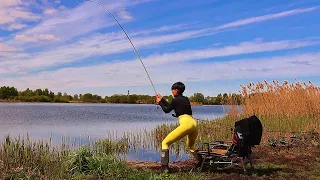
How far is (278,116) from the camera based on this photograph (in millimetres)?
17766

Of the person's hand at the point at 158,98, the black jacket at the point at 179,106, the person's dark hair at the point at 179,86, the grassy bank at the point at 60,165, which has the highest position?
the person's dark hair at the point at 179,86

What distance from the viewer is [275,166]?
9617 mm

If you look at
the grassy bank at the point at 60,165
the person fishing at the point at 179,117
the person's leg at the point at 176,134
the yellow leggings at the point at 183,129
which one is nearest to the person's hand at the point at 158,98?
the person fishing at the point at 179,117

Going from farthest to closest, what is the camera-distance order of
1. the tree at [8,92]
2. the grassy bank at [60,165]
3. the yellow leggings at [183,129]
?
the tree at [8,92], the yellow leggings at [183,129], the grassy bank at [60,165]

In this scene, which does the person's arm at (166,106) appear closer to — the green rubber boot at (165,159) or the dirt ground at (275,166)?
the green rubber boot at (165,159)

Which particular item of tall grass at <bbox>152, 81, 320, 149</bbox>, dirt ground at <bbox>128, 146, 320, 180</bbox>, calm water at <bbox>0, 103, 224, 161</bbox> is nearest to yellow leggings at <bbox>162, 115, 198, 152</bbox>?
dirt ground at <bbox>128, 146, 320, 180</bbox>

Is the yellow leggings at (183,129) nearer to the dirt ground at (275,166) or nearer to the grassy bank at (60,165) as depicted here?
the grassy bank at (60,165)

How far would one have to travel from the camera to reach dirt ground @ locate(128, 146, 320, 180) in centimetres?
848

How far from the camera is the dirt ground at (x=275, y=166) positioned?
848cm

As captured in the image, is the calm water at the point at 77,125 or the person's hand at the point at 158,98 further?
the calm water at the point at 77,125

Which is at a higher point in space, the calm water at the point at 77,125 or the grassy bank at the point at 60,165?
the grassy bank at the point at 60,165

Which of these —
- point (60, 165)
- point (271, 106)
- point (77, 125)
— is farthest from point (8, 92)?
point (60, 165)

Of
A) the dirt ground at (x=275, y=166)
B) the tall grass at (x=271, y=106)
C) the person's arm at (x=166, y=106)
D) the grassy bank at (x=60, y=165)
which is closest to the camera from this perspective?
the grassy bank at (x=60, y=165)

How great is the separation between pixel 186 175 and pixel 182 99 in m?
1.54
